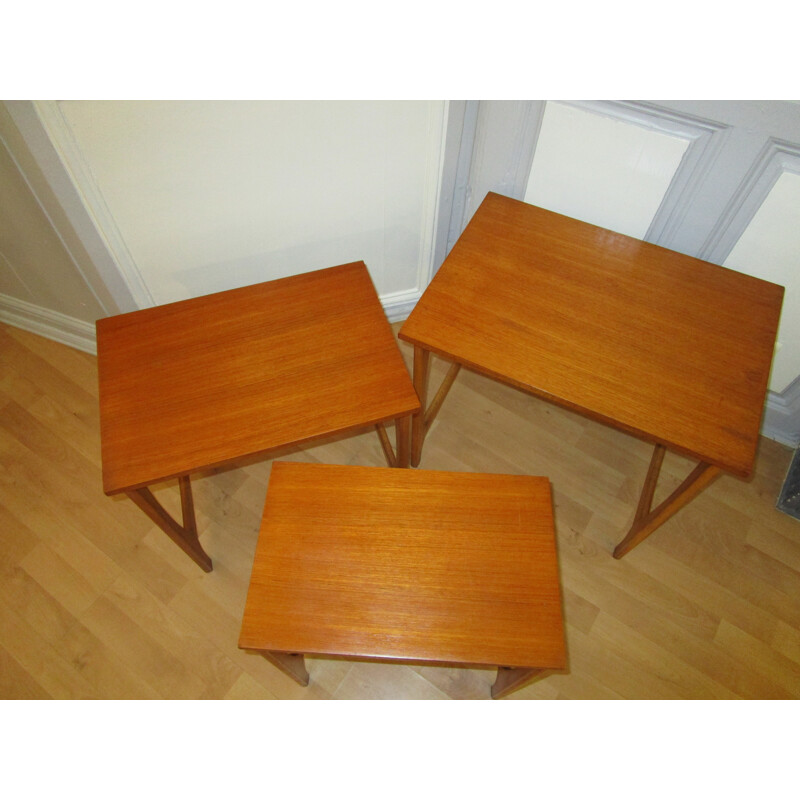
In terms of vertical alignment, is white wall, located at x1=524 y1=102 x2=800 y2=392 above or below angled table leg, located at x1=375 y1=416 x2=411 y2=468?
above

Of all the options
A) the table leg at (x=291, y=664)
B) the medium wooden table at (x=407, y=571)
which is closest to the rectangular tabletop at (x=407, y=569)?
the medium wooden table at (x=407, y=571)

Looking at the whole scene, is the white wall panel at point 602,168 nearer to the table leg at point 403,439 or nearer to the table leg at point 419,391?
the table leg at point 419,391

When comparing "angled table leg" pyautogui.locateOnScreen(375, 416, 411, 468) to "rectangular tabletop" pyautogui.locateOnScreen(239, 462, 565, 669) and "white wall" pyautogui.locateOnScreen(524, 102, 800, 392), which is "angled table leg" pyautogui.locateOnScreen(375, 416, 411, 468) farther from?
"white wall" pyautogui.locateOnScreen(524, 102, 800, 392)

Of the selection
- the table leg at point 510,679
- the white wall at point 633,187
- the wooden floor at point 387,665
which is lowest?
the wooden floor at point 387,665

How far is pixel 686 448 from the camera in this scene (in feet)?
3.62

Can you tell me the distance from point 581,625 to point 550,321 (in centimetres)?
89

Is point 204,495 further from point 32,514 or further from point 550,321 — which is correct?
point 550,321

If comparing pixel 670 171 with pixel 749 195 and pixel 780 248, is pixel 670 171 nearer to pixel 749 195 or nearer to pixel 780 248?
pixel 749 195

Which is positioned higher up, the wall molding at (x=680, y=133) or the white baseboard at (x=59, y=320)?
the wall molding at (x=680, y=133)

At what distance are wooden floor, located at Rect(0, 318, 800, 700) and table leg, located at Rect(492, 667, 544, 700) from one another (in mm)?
96

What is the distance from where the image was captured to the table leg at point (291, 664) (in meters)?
1.16

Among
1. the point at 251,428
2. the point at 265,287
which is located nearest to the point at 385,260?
the point at 265,287

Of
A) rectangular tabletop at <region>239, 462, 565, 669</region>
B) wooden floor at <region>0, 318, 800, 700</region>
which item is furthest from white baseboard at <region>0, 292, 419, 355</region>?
rectangular tabletop at <region>239, 462, 565, 669</region>

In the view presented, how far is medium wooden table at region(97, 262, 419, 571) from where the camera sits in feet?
3.91
